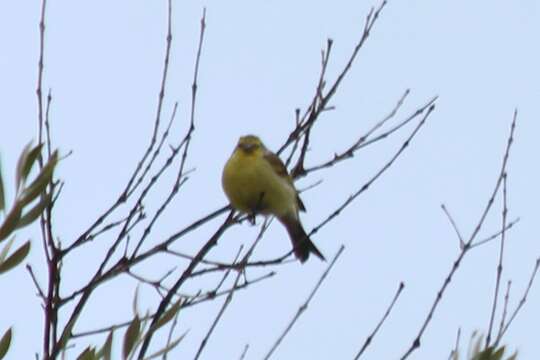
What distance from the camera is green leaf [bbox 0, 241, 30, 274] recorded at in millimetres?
2045

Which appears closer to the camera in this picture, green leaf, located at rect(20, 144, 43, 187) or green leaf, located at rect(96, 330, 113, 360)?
green leaf, located at rect(20, 144, 43, 187)

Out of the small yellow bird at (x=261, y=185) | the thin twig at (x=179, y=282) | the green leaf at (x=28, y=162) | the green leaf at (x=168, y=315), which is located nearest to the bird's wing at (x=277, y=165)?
the small yellow bird at (x=261, y=185)

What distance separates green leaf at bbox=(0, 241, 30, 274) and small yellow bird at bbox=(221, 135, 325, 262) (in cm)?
268

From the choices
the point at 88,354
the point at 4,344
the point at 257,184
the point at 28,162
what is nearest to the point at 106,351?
the point at 88,354

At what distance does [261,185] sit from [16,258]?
122 inches

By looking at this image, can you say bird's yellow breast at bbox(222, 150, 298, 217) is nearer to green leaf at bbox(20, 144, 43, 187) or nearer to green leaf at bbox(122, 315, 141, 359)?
green leaf at bbox(122, 315, 141, 359)

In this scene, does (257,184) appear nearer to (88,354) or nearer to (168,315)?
(168,315)

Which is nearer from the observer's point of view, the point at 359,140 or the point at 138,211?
the point at 138,211

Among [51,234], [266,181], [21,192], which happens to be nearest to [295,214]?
[266,181]

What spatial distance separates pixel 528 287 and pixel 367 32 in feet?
3.71

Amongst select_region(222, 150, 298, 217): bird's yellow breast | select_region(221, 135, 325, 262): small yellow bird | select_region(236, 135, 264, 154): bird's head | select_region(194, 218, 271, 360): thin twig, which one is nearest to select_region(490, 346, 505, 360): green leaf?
select_region(194, 218, 271, 360): thin twig

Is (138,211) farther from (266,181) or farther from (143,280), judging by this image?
(266,181)

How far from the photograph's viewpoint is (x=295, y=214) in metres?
5.43

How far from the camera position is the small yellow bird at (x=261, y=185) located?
4.90 metres
